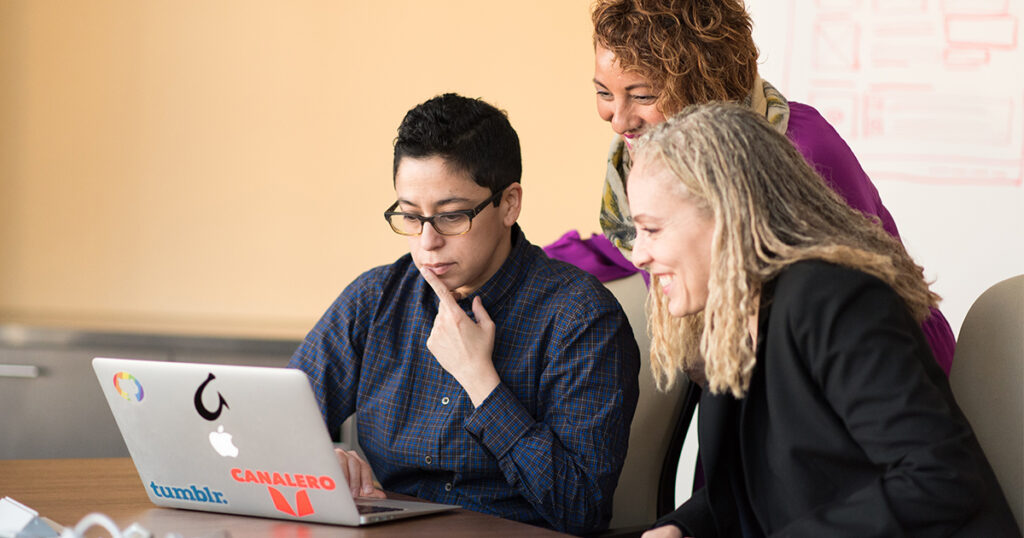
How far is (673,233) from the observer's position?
4.11ft

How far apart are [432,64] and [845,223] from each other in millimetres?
2085

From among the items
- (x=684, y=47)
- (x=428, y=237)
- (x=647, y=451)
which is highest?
(x=684, y=47)

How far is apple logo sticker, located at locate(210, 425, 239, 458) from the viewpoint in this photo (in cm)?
132

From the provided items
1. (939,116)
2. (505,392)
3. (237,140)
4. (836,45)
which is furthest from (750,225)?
(237,140)

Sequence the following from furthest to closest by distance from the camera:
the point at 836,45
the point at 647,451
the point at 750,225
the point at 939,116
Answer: the point at 836,45 < the point at 939,116 < the point at 647,451 < the point at 750,225

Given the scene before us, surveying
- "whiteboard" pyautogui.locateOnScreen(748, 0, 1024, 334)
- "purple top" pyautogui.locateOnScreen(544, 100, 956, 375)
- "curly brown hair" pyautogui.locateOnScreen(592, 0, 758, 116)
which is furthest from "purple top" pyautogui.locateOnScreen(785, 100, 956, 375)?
"whiteboard" pyautogui.locateOnScreen(748, 0, 1024, 334)

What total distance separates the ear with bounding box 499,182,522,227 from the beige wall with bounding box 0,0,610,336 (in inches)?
54.3

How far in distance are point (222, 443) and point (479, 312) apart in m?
0.50

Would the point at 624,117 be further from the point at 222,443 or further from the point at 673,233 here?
the point at 222,443

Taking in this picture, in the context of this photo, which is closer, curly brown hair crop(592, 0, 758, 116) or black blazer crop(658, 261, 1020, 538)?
black blazer crop(658, 261, 1020, 538)

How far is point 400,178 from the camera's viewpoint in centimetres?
171

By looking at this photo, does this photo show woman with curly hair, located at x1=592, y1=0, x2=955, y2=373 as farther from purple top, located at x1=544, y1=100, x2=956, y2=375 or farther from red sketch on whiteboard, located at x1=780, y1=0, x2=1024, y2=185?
red sketch on whiteboard, located at x1=780, y1=0, x2=1024, y2=185

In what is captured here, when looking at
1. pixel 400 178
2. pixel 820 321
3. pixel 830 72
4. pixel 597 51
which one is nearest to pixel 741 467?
pixel 820 321

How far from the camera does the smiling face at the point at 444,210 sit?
5.47 feet
